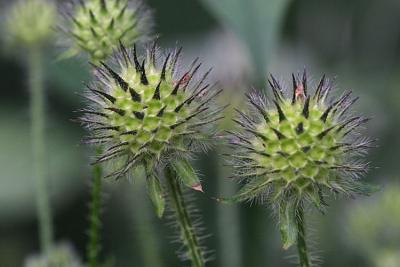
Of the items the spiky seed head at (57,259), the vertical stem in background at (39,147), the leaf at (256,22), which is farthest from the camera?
the leaf at (256,22)

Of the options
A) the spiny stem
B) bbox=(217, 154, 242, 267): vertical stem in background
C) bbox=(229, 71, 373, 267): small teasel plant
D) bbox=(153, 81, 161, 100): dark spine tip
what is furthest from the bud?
Result: bbox=(217, 154, 242, 267): vertical stem in background

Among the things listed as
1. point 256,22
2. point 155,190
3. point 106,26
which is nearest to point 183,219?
point 155,190

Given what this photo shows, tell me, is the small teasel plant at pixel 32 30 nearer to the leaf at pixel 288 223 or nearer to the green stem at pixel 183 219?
the green stem at pixel 183 219

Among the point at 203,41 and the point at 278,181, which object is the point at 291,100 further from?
the point at 203,41

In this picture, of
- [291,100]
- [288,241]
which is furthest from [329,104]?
[288,241]

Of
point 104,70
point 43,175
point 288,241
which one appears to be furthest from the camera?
point 43,175

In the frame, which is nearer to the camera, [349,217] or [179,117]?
[179,117]

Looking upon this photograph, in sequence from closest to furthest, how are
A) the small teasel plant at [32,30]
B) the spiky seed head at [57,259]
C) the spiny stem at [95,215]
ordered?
1. the spiny stem at [95,215]
2. the spiky seed head at [57,259]
3. the small teasel plant at [32,30]

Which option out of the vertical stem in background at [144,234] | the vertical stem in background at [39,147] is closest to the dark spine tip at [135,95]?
the vertical stem in background at [39,147]
